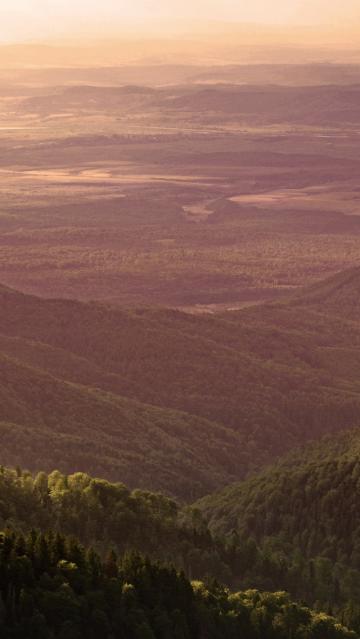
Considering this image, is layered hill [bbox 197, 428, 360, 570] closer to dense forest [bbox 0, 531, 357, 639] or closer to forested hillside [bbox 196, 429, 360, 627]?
forested hillside [bbox 196, 429, 360, 627]

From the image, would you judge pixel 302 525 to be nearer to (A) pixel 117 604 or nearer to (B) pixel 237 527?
(B) pixel 237 527

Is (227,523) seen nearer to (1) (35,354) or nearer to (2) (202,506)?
(2) (202,506)

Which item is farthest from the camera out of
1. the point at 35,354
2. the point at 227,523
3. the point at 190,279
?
the point at 190,279

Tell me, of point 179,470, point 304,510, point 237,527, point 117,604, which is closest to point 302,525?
point 304,510

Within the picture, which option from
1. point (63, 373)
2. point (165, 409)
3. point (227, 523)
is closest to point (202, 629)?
point (227, 523)

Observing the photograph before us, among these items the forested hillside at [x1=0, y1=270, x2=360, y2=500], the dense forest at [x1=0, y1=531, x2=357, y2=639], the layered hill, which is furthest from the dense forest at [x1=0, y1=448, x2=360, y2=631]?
the forested hillside at [x1=0, y1=270, x2=360, y2=500]

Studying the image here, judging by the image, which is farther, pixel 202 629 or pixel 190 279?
pixel 190 279

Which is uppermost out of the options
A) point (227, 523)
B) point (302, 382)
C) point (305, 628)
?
point (305, 628)
